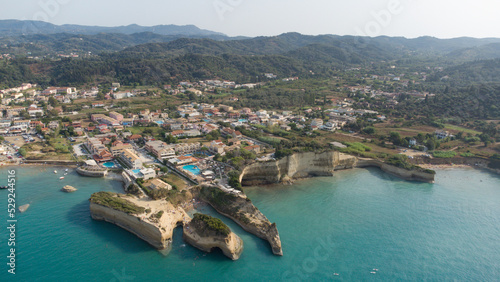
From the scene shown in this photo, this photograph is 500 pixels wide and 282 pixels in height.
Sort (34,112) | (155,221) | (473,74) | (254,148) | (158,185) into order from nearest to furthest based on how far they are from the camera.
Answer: (155,221) → (158,185) → (254,148) → (34,112) → (473,74)

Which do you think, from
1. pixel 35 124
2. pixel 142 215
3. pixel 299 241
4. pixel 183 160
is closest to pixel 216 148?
pixel 183 160

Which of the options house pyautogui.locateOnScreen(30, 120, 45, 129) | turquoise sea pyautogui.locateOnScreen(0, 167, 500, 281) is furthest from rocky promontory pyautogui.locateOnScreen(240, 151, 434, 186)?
house pyautogui.locateOnScreen(30, 120, 45, 129)

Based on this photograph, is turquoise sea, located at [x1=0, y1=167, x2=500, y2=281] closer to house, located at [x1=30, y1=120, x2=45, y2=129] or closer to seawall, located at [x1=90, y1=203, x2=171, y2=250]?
seawall, located at [x1=90, y1=203, x2=171, y2=250]

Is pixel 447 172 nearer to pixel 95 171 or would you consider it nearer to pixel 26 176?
pixel 95 171

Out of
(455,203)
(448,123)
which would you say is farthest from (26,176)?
(448,123)

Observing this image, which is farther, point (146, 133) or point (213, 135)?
point (146, 133)

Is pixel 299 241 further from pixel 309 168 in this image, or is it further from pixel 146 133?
pixel 146 133
